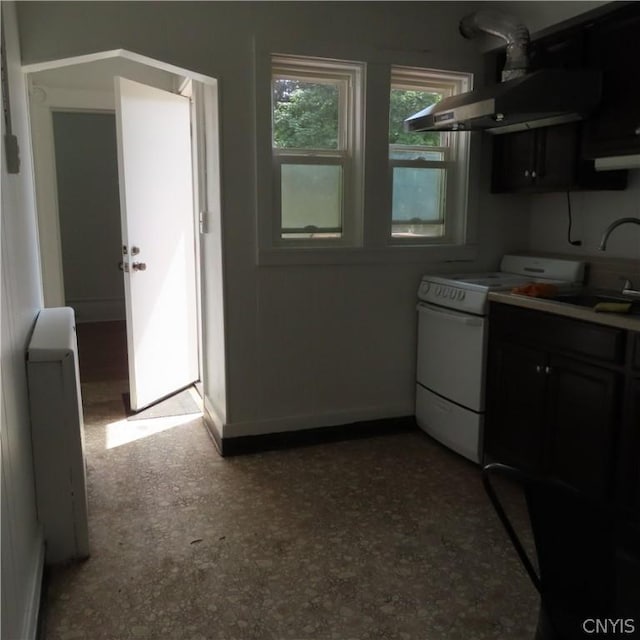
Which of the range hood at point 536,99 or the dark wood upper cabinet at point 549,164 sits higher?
the range hood at point 536,99

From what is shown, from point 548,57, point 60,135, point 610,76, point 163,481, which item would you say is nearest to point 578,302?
point 610,76

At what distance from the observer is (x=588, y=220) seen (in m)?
3.27

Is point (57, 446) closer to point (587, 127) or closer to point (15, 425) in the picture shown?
Result: point (15, 425)

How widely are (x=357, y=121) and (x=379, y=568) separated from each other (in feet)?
7.55

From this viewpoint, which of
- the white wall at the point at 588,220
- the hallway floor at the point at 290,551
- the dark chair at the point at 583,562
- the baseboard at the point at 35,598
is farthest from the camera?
the white wall at the point at 588,220

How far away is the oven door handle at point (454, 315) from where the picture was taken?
10.1 feet

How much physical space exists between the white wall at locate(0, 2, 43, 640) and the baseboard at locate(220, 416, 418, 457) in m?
1.23

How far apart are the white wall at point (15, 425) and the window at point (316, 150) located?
130 cm

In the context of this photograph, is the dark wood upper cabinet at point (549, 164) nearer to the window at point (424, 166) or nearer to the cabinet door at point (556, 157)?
the cabinet door at point (556, 157)

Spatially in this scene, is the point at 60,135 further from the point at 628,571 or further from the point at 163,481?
the point at 628,571

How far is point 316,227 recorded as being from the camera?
11.3 ft

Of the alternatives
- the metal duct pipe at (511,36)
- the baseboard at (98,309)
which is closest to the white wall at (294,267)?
the metal duct pipe at (511,36)

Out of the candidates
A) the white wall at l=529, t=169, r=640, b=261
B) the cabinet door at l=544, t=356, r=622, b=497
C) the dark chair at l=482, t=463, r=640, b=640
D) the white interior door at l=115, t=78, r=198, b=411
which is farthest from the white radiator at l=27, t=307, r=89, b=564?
the white wall at l=529, t=169, r=640, b=261

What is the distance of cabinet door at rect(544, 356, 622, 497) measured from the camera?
239 cm
